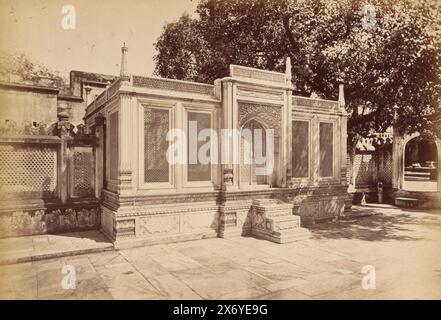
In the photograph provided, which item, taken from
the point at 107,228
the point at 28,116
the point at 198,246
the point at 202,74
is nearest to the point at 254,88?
the point at 198,246

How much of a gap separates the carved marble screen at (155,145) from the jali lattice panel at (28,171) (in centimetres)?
312

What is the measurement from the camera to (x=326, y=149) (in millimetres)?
12656

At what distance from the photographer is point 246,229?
10.3 m

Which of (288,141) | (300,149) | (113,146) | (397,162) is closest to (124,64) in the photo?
(113,146)

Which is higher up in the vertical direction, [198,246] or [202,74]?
[202,74]

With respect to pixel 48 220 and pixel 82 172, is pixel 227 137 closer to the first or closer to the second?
pixel 82 172

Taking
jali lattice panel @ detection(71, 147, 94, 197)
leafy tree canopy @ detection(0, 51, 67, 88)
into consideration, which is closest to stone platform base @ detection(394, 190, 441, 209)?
jali lattice panel @ detection(71, 147, 94, 197)

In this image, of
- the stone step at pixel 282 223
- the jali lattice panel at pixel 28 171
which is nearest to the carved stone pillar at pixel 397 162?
the stone step at pixel 282 223

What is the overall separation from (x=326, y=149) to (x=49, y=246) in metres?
9.67

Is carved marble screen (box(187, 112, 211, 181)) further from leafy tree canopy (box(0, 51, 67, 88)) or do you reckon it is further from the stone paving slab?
leafy tree canopy (box(0, 51, 67, 88))

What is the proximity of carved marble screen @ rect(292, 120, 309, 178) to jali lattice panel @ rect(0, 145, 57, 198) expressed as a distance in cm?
774

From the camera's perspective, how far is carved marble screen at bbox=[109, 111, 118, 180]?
9.29m
